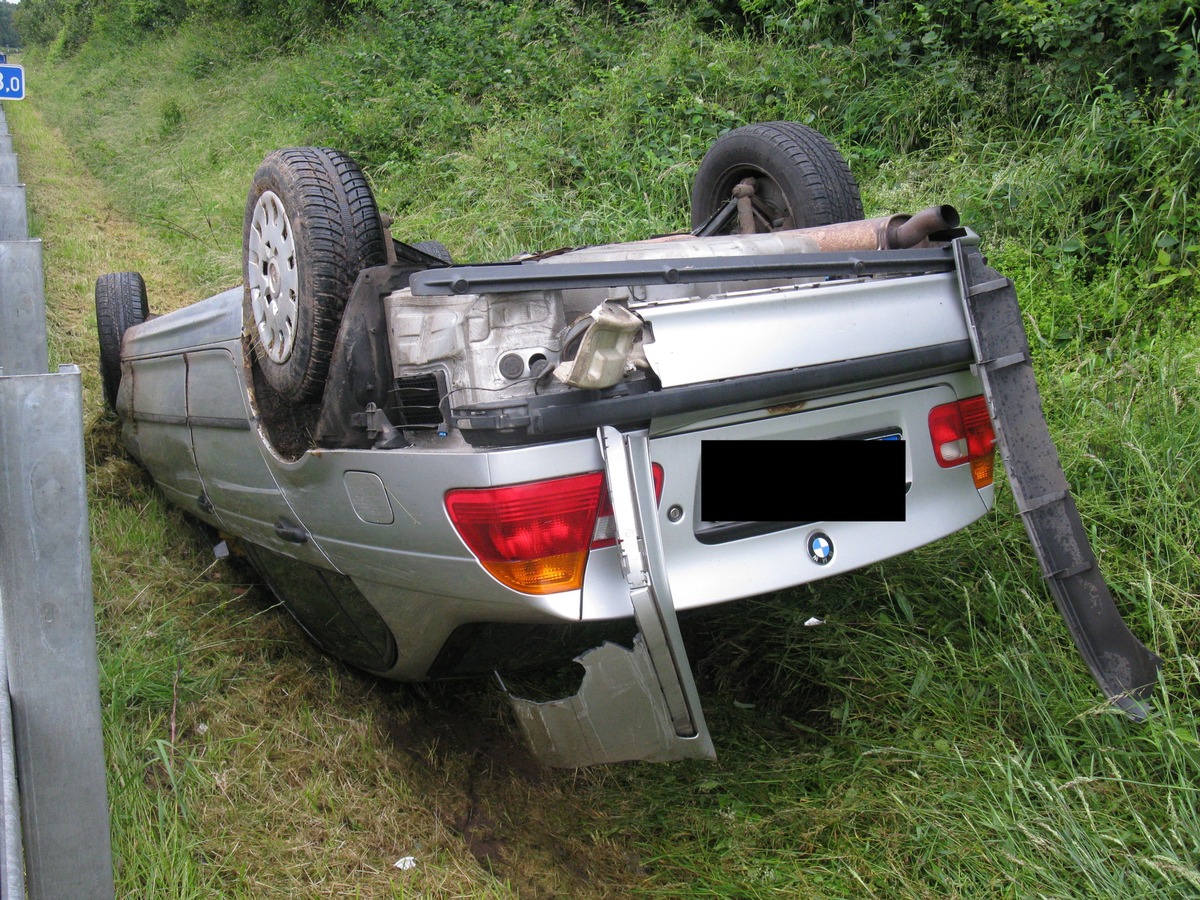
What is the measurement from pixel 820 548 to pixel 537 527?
2.28ft

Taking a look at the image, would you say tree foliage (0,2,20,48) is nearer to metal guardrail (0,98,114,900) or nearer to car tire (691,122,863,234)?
car tire (691,122,863,234)

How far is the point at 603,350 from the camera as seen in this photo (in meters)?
1.88

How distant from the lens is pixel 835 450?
7.24 ft

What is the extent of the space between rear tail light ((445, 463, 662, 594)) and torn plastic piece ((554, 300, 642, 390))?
200 mm

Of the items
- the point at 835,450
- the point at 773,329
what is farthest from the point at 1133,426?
the point at 773,329

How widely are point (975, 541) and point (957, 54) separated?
12.6ft

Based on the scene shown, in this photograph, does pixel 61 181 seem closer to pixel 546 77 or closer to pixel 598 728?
pixel 546 77

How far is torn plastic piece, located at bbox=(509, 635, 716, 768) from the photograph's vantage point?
2025 mm

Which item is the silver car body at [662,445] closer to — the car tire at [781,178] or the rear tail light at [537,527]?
the rear tail light at [537,527]

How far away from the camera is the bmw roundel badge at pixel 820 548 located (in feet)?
7.28

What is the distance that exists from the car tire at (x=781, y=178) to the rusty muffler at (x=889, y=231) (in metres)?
0.43

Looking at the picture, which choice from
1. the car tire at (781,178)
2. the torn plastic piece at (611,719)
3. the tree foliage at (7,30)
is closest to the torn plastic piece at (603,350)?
the torn plastic piece at (611,719)

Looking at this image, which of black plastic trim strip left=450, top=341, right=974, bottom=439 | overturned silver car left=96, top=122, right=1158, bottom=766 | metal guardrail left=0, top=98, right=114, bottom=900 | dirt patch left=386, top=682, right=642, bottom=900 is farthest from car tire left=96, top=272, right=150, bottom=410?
metal guardrail left=0, top=98, right=114, bottom=900

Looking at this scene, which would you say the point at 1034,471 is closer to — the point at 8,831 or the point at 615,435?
the point at 615,435
